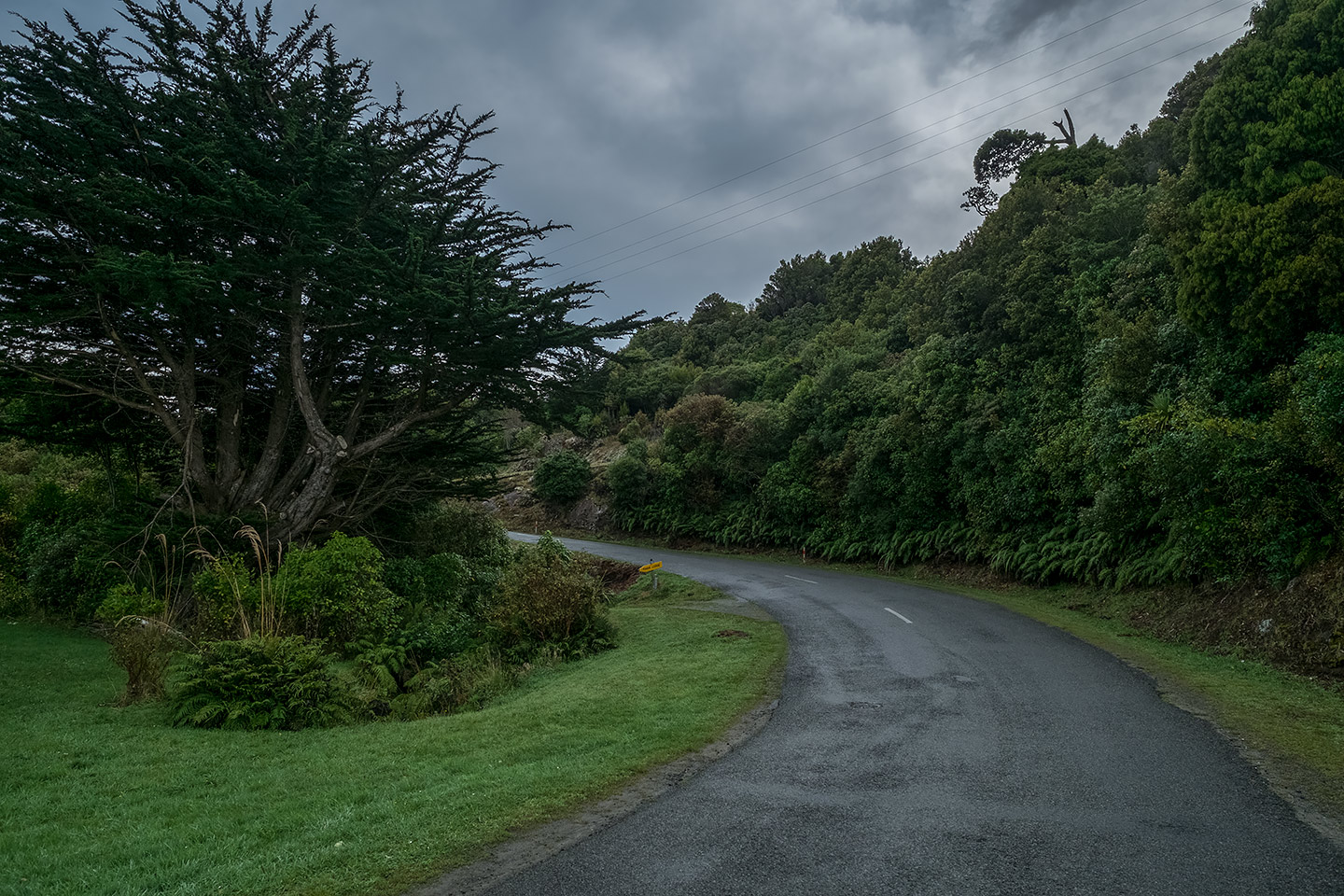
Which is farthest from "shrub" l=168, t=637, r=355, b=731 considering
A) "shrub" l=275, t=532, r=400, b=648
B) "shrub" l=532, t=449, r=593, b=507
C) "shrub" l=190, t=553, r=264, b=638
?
"shrub" l=532, t=449, r=593, b=507

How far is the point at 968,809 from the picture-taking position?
5.40 metres

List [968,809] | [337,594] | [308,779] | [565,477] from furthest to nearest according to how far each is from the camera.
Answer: [565,477]
[337,594]
[308,779]
[968,809]

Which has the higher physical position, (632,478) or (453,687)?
(632,478)

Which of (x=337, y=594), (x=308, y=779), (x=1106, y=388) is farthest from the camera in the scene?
(x=1106, y=388)

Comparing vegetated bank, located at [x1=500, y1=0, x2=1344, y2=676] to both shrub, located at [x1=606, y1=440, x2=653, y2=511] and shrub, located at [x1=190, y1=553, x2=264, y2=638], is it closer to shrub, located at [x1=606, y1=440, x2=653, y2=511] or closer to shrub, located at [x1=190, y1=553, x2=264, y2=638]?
shrub, located at [x1=606, y1=440, x2=653, y2=511]

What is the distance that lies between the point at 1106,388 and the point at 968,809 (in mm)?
14371

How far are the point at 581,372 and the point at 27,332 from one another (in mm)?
11616

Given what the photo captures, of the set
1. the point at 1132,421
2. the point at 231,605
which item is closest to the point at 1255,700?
the point at 1132,421

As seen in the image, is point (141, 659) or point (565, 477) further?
point (565, 477)

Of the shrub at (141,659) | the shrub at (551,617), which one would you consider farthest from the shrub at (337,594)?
the shrub at (551,617)

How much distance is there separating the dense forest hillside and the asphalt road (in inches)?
203

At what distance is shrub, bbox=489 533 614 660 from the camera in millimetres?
14042

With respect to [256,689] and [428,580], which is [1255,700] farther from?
[428,580]

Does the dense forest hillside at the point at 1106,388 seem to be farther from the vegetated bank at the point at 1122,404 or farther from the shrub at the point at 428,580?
the shrub at the point at 428,580
